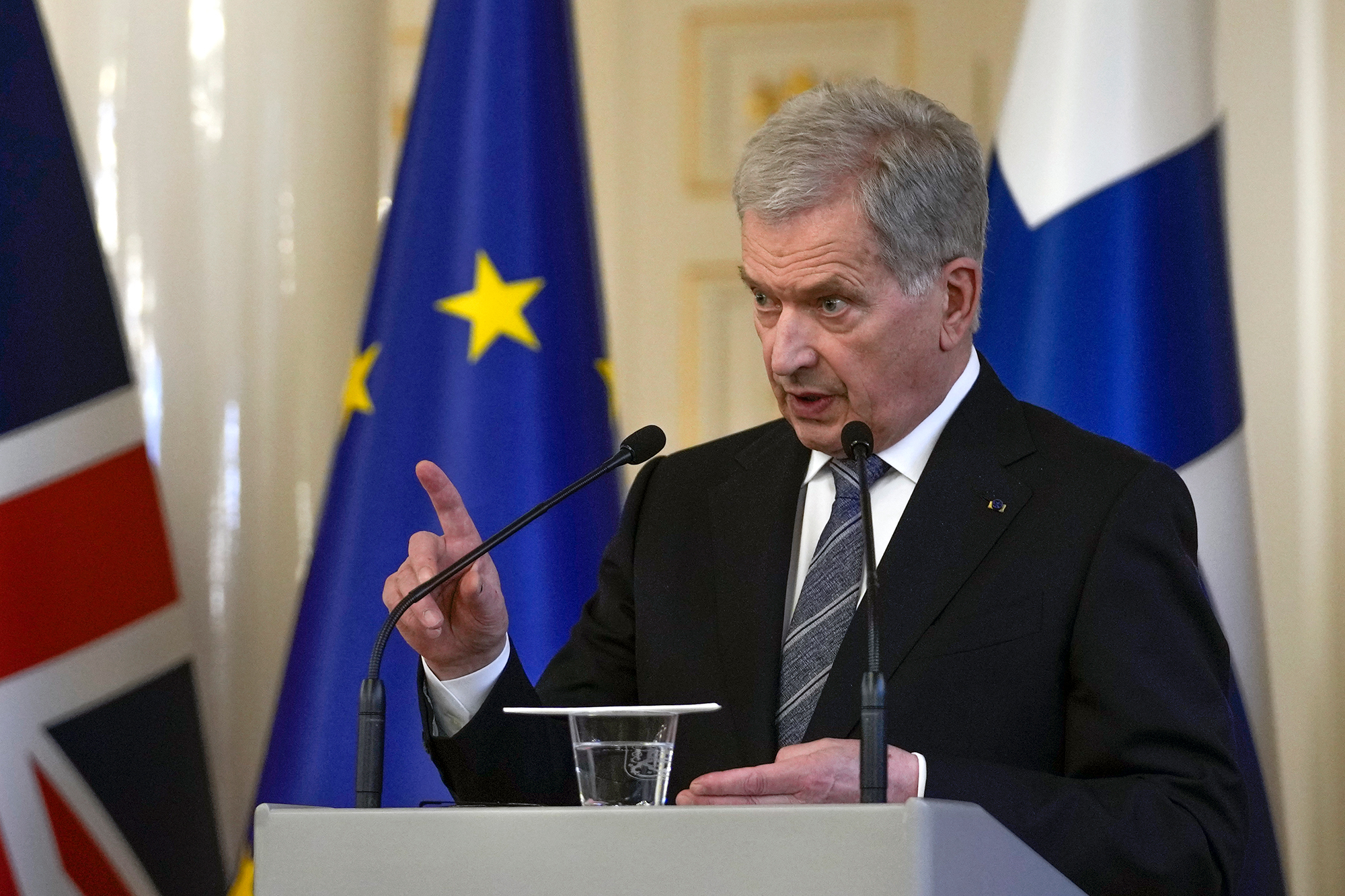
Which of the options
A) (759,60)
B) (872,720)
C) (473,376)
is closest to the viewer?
(872,720)

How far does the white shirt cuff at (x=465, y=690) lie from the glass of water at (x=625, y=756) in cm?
38

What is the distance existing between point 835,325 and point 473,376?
4.12ft

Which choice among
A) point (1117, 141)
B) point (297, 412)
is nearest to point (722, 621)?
point (1117, 141)

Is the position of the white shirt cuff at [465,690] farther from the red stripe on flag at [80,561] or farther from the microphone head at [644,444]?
the red stripe on flag at [80,561]

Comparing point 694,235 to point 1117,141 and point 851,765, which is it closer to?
point 1117,141

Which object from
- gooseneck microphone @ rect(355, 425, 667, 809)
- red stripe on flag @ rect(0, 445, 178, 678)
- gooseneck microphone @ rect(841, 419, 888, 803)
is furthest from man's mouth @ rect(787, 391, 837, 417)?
red stripe on flag @ rect(0, 445, 178, 678)

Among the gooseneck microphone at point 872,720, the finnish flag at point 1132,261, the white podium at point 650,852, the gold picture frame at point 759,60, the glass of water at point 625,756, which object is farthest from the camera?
the gold picture frame at point 759,60

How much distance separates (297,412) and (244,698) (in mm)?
599

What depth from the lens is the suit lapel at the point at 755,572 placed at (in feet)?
5.73

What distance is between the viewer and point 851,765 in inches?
50.4

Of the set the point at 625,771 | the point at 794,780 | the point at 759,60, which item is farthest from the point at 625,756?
the point at 759,60

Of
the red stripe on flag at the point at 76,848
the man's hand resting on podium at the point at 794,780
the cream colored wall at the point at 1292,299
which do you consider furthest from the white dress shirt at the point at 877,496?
the cream colored wall at the point at 1292,299

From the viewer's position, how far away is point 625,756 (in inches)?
51.9

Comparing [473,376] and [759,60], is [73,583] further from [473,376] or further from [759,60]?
[759,60]
